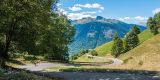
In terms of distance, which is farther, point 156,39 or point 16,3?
point 156,39

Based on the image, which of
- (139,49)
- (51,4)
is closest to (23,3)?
(51,4)

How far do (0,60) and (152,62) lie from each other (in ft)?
143

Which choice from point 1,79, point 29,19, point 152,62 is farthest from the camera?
point 152,62

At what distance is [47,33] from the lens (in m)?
47.0

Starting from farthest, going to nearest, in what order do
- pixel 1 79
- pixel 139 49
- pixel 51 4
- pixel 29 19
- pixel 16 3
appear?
1. pixel 139 49
2. pixel 51 4
3. pixel 29 19
4. pixel 16 3
5. pixel 1 79

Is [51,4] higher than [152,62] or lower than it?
higher

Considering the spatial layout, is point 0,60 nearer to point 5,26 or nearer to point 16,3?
point 5,26

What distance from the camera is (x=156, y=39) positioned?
188 metres

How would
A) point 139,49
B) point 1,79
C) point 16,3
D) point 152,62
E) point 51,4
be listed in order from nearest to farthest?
point 1,79 < point 16,3 < point 51,4 < point 152,62 < point 139,49

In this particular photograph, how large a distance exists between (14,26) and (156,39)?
15177 cm

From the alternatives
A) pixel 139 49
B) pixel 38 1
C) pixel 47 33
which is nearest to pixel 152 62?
pixel 47 33

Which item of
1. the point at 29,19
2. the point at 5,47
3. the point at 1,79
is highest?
the point at 29,19

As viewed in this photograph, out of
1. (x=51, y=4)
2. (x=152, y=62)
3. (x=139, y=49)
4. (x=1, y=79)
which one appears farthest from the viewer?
(x=139, y=49)

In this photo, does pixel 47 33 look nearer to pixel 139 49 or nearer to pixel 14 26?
pixel 14 26
